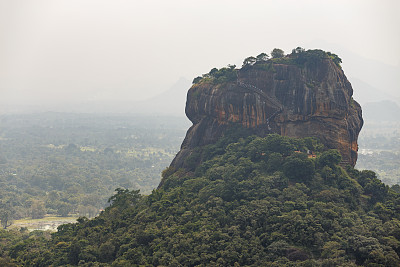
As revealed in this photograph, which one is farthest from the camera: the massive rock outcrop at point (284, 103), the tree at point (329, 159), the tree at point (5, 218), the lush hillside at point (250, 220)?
the tree at point (5, 218)

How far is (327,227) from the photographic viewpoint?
23.0 m

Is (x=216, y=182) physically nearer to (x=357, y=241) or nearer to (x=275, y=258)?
(x=275, y=258)

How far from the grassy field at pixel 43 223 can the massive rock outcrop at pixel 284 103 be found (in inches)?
1336

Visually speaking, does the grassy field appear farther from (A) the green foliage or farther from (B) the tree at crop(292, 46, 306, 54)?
(B) the tree at crop(292, 46, 306, 54)

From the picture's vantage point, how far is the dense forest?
240 ft

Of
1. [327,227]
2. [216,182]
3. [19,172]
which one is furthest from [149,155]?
[327,227]

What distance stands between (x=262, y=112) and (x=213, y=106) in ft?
18.6

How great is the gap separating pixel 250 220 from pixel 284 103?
16521 millimetres

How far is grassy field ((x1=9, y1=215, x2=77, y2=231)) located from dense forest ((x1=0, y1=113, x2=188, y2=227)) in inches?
54.4

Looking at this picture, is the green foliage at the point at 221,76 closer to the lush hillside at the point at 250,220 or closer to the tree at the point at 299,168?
the lush hillside at the point at 250,220

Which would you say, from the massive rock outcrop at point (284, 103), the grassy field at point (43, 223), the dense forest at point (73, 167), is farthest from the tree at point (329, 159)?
the dense forest at point (73, 167)

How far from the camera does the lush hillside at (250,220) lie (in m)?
21.5

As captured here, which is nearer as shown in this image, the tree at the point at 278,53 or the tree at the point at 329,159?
the tree at the point at 329,159

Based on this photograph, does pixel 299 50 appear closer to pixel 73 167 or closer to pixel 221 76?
pixel 221 76
